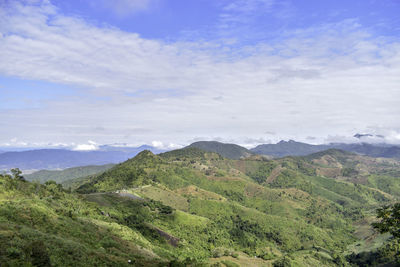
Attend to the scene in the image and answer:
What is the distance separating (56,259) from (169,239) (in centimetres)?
9175

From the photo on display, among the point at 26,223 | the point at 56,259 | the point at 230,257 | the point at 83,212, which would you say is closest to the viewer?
the point at 56,259

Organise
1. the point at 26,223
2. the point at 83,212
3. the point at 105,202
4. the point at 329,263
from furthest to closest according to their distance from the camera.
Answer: the point at 329,263 < the point at 105,202 < the point at 83,212 < the point at 26,223

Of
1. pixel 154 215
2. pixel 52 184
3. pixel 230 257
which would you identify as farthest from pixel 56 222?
pixel 154 215

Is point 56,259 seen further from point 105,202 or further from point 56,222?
point 105,202

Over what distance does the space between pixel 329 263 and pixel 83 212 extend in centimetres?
16837

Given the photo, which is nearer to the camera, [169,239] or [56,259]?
[56,259]

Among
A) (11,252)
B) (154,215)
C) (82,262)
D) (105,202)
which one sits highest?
(11,252)

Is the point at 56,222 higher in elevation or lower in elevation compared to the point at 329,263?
higher

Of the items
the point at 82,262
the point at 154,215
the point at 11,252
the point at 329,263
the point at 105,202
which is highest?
the point at 11,252

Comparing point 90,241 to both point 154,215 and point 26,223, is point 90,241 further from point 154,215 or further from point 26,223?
point 154,215

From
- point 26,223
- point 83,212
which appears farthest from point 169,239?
point 26,223

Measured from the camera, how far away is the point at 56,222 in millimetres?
67688

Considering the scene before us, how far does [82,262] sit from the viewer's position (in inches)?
1807

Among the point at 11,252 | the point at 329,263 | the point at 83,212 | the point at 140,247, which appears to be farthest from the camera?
the point at 329,263
